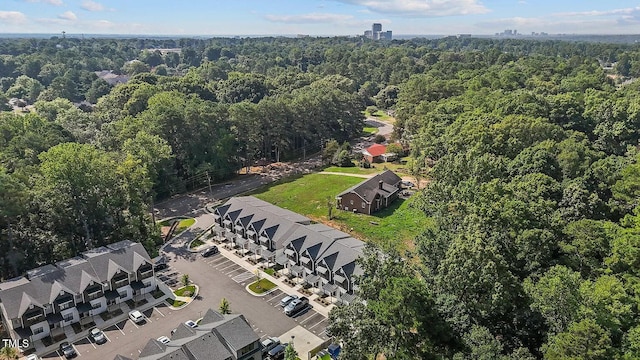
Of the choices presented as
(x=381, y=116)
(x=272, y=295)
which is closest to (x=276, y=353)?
(x=272, y=295)

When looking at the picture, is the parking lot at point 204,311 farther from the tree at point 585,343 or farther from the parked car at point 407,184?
the parked car at point 407,184

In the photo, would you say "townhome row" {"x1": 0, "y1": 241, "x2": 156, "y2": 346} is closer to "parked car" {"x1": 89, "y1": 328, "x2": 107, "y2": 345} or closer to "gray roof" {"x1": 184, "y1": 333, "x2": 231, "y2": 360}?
"parked car" {"x1": 89, "y1": 328, "x2": 107, "y2": 345}

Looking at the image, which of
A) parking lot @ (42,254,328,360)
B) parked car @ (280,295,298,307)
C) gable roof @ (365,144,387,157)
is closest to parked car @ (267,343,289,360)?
parking lot @ (42,254,328,360)

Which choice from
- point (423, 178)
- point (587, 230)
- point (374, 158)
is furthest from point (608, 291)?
point (374, 158)

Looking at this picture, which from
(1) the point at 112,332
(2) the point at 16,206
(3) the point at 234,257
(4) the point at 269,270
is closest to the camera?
(1) the point at 112,332

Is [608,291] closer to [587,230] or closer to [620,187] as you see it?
[587,230]

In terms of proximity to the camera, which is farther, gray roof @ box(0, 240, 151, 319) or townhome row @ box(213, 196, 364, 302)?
townhome row @ box(213, 196, 364, 302)
